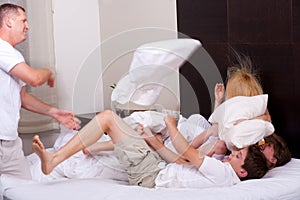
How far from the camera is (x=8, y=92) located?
8.45 feet

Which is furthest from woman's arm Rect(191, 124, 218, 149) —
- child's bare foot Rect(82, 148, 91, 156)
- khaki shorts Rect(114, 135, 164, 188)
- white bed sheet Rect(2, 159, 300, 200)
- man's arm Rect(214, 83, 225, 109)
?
child's bare foot Rect(82, 148, 91, 156)

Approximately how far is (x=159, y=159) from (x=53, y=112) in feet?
1.98

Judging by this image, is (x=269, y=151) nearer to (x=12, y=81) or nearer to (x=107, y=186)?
(x=107, y=186)

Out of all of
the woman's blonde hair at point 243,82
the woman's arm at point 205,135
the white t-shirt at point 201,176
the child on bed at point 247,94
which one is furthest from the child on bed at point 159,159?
the woman's blonde hair at point 243,82

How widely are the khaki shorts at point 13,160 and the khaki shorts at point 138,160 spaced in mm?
450

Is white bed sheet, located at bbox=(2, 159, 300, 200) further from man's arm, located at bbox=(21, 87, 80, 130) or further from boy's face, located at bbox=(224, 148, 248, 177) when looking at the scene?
man's arm, located at bbox=(21, 87, 80, 130)

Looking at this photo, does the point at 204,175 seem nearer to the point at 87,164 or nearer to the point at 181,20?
the point at 87,164

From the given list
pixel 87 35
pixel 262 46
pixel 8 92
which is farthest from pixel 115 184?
pixel 87 35

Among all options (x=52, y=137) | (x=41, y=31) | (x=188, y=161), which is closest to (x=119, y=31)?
(x=41, y=31)

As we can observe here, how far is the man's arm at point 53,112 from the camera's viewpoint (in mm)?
2770

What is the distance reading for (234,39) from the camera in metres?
3.05

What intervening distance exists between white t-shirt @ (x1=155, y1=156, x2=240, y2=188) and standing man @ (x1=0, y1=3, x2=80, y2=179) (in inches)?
26.8

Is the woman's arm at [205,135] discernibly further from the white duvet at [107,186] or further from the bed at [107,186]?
the bed at [107,186]

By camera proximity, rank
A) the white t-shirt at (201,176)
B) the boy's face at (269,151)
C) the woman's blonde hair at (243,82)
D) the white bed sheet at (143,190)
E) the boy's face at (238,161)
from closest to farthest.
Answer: the white bed sheet at (143,190)
the white t-shirt at (201,176)
the boy's face at (238,161)
the boy's face at (269,151)
the woman's blonde hair at (243,82)
